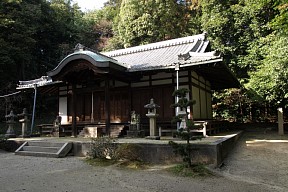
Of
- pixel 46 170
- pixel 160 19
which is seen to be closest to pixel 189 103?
pixel 46 170

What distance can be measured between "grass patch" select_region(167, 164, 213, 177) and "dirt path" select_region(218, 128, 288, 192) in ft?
1.72

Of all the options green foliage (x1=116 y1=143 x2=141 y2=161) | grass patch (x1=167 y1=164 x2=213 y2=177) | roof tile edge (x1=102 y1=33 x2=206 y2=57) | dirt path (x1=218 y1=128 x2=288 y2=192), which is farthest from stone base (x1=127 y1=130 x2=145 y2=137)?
roof tile edge (x1=102 y1=33 x2=206 y2=57)

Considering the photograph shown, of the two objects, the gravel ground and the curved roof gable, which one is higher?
the curved roof gable

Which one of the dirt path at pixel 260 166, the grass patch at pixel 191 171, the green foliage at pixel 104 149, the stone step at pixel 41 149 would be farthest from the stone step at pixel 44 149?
the dirt path at pixel 260 166

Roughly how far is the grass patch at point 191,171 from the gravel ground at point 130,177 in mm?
197

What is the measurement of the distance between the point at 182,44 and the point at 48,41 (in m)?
18.2

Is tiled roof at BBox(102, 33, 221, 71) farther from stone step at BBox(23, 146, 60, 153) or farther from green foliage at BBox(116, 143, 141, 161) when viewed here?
stone step at BBox(23, 146, 60, 153)

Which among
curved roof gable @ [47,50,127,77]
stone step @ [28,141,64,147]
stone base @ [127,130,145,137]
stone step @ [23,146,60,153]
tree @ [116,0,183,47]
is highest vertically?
tree @ [116,0,183,47]

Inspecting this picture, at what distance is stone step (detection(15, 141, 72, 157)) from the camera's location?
8.82 metres

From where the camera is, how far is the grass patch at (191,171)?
6.14m

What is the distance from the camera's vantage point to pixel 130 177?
19.9 feet

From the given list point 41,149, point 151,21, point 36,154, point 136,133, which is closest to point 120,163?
point 136,133

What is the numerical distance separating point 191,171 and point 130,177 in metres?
1.56

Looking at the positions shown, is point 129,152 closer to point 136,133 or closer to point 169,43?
point 136,133
